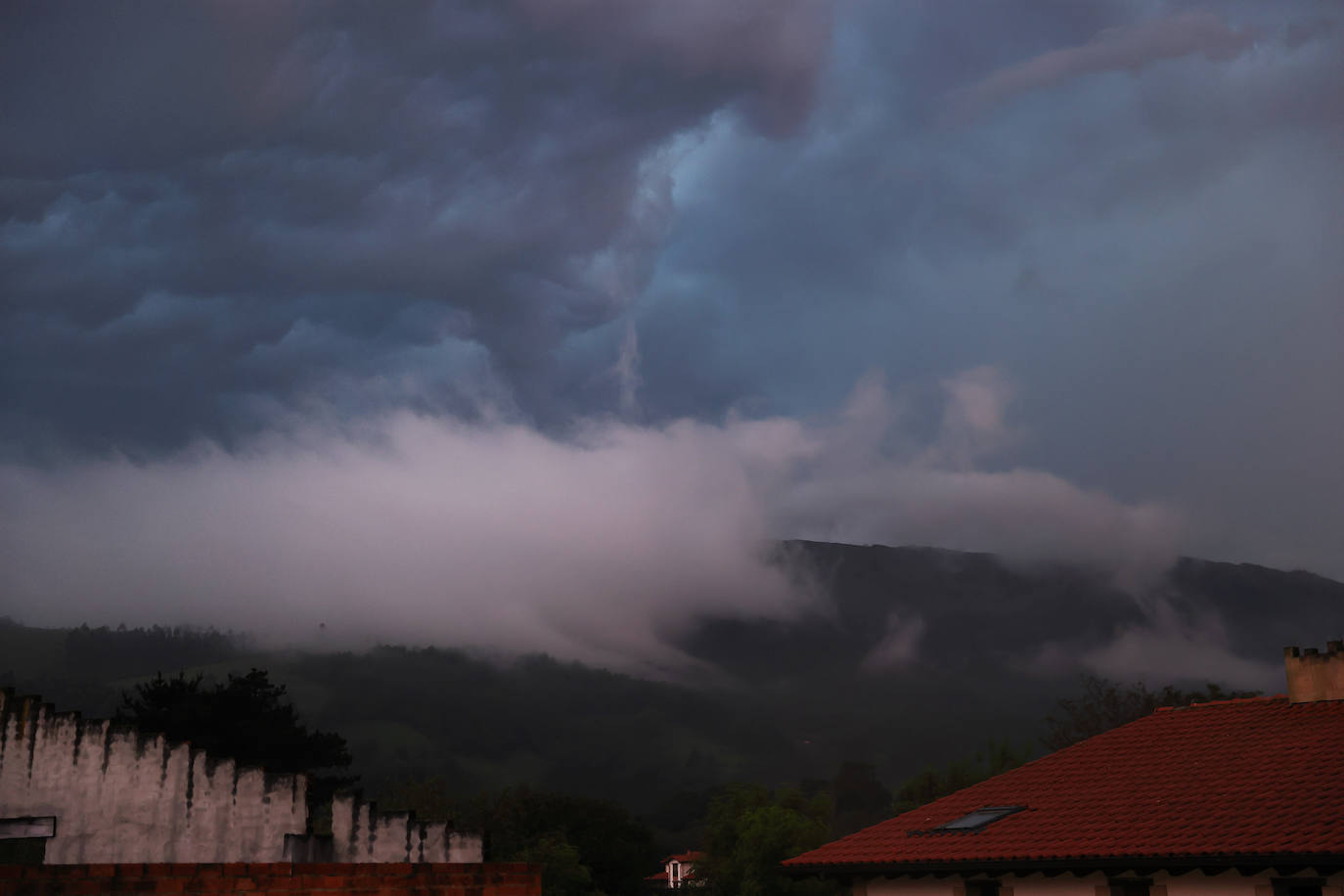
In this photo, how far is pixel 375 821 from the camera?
57.5 ft

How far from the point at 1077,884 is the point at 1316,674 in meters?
9.48

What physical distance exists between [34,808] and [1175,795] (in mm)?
21164

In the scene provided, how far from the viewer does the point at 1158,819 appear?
23922 mm

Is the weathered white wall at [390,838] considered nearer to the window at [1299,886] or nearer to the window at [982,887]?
the window at [982,887]

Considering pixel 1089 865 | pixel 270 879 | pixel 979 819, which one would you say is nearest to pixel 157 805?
pixel 270 879

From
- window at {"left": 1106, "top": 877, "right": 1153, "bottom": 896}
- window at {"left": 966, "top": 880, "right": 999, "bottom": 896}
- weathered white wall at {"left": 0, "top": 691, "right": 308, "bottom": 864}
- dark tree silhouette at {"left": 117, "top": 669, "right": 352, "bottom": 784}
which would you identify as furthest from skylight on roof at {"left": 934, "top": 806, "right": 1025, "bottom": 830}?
dark tree silhouette at {"left": 117, "top": 669, "right": 352, "bottom": 784}

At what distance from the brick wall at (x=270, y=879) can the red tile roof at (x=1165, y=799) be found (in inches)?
576

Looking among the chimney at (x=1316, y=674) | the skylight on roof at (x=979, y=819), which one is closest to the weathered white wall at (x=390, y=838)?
the skylight on roof at (x=979, y=819)

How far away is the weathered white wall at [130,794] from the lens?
56.9 feet

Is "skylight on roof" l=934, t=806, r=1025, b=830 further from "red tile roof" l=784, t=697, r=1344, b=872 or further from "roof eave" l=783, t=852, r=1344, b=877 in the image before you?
"roof eave" l=783, t=852, r=1344, b=877

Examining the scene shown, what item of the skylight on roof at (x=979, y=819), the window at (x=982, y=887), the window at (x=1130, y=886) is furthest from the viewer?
the skylight on roof at (x=979, y=819)

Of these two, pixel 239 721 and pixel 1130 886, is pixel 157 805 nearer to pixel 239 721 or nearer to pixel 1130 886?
pixel 1130 886

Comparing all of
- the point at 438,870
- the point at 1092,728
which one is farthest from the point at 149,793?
the point at 1092,728

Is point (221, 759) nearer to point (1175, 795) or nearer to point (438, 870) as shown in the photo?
point (438, 870)
